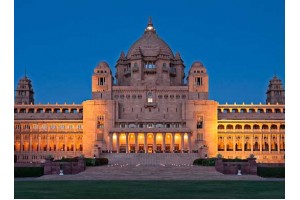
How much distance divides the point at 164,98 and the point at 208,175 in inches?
2626

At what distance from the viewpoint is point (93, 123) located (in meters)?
117

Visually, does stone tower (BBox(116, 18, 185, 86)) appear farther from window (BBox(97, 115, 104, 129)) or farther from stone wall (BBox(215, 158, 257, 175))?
stone wall (BBox(215, 158, 257, 175))

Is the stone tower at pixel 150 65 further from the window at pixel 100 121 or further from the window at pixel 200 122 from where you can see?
the window at pixel 200 122

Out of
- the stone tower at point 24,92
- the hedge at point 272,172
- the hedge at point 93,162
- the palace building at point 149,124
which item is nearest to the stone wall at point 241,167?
the hedge at point 272,172

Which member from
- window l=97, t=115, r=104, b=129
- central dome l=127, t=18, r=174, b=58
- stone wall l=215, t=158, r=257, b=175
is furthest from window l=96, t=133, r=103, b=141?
stone wall l=215, t=158, r=257, b=175

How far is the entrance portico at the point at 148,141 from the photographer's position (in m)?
113

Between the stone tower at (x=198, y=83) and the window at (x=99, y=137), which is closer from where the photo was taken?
the window at (x=99, y=137)

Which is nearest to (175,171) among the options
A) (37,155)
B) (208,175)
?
(208,175)

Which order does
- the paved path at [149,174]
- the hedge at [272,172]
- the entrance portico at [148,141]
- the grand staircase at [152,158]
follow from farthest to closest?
the entrance portico at [148,141] → the grand staircase at [152,158] → the hedge at [272,172] → the paved path at [149,174]

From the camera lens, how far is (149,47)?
428 ft

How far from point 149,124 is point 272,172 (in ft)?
213

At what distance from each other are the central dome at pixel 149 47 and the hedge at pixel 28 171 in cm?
7394

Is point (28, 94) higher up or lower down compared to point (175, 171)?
higher up
